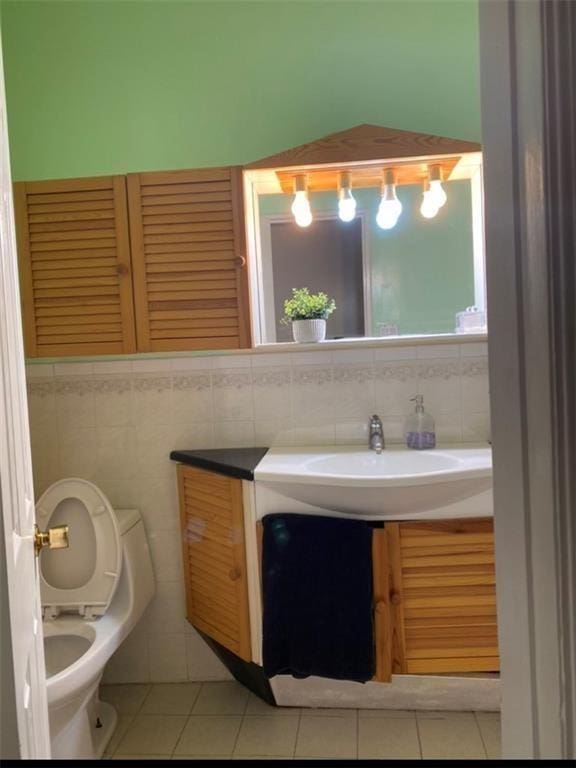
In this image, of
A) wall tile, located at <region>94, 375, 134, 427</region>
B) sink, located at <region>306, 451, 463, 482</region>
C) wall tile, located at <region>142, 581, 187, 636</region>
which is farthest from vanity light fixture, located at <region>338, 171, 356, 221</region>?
wall tile, located at <region>142, 581, 187, 636</region>

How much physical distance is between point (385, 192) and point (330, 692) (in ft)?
5.70

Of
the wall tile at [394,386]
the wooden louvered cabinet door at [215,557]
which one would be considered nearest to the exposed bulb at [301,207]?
the wall tile at [394,386]

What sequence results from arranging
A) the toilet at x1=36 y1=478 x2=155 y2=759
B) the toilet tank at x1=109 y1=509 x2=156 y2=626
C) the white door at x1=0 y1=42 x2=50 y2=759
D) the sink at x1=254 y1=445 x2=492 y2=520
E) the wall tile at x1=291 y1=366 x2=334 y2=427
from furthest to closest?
1. the wall tile at x1=291 y1=366 x2=334 y2=427
2. the toilet tank at x1=109 y1=509 x2=156 y2=626
3. the toilet at x1=36 y1=478 x2=155 y2=759
4. the sink at x1=254 y1=445 x2=492 y2=520
5. the white door at x1=0 y1=42 x2=50 y2=759

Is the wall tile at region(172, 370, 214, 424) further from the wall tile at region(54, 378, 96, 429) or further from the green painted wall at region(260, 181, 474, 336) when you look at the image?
the green painted wall at region(260, 181, 474, 336)

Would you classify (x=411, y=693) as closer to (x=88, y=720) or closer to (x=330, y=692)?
(x=330, y=692)

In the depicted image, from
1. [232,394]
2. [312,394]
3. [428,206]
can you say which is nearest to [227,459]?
[232,394]

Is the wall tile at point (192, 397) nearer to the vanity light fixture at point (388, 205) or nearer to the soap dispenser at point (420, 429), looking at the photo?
the soap dispenser at point (420, 429)

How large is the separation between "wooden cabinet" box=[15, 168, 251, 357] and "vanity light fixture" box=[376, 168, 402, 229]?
0.53 meters

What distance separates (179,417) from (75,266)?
2.14 feet

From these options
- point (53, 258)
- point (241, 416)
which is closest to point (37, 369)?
point (53, 258)

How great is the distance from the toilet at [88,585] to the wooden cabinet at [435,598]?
81 cm

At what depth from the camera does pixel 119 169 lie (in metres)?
2.09

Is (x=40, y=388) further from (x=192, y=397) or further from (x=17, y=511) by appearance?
(x=17, y=511)

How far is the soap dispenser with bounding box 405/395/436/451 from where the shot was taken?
1.99m
